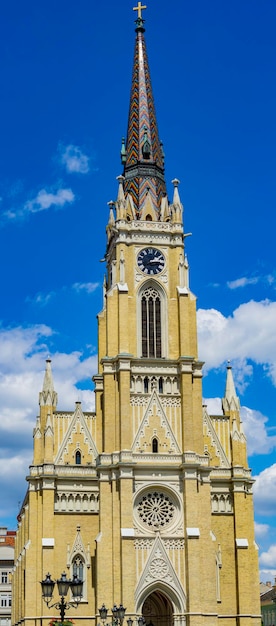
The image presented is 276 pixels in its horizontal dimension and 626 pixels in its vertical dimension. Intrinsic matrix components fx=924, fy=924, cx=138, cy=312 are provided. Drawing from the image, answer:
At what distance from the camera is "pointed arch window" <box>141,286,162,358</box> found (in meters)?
66.6

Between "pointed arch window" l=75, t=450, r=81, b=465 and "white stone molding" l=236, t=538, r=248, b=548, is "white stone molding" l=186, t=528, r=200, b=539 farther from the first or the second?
"pointed arch window" l=75, t=450, r=81, b=465

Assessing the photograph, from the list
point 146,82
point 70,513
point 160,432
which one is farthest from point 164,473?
point 146,82

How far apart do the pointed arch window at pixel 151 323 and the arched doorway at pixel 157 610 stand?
16.7 meters

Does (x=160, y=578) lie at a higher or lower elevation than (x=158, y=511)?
lower

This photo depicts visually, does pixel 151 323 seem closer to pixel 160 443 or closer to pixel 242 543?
pixel 160 443

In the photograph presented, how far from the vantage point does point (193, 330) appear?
6700cm

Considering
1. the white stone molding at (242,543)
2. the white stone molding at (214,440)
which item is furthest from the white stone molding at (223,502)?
the white stone molding at (214,440)

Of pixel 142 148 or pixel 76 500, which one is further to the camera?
pixel 142 148

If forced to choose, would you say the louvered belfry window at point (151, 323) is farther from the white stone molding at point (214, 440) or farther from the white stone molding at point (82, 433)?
the white stone molding at point (82, 433)

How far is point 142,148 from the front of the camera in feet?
239

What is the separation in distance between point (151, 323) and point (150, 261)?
474 cm

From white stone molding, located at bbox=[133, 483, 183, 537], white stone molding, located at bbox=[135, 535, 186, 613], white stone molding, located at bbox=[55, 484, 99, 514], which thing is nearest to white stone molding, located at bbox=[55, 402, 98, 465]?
white stone molding, located at bbox=[55, 484, 99, 514]

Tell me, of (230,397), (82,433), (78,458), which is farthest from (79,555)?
(230,397)

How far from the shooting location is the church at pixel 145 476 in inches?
2365
